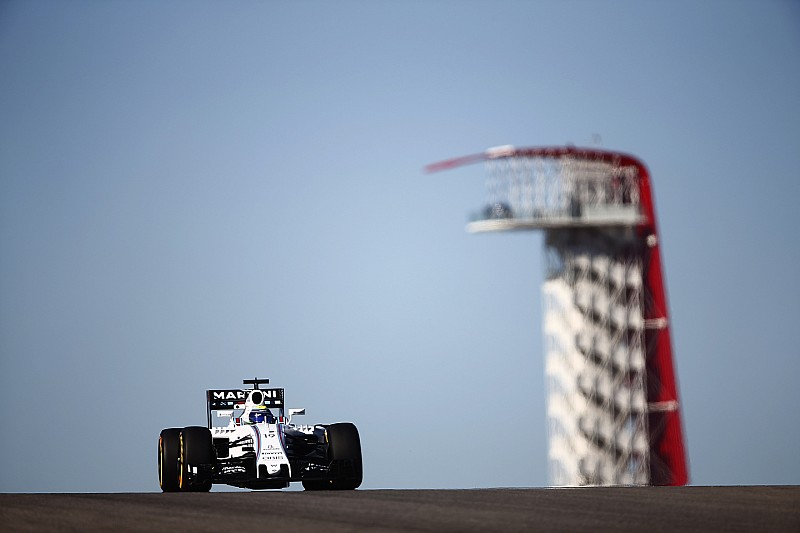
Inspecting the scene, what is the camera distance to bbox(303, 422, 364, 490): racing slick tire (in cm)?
2339

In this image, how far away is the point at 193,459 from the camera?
22516 millimetres

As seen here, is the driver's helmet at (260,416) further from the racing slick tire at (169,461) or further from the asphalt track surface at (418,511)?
the asphalt track surface at (418,511)

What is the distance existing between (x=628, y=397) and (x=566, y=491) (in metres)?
45.8

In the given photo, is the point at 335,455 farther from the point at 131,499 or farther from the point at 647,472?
the point at 647,472

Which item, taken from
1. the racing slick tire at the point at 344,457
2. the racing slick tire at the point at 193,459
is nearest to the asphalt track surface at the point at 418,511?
the racing slick tire at the point at 193,459

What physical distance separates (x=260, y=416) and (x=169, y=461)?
212 centimetres

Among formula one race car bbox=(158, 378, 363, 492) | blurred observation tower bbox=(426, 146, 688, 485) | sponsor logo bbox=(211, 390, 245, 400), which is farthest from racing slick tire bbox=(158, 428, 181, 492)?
blurred observation tower bbox=(426, 146, 688, 485)

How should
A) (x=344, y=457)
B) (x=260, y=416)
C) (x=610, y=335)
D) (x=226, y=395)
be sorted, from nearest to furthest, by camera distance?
(x=344, y=457) → (x=260, y=416) → (x=226, y=395) → (x=610, y=335)

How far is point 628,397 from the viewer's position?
2544 inches

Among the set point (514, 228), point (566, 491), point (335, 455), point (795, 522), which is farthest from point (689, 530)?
point (514, 228)

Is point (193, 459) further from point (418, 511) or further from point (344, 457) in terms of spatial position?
point (418, 511)

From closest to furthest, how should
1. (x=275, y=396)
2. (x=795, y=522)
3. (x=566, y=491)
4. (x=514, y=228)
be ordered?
(x=795, y=522)
(x=566, y=491)
(x=275, y=396)
(x=514, y=228)

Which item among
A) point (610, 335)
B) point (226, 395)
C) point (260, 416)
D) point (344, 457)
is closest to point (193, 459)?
point (260, 416)

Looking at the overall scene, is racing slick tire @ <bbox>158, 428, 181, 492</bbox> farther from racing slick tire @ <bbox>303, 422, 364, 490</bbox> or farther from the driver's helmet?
racing slick tire @ <bbox>303, 422, 364, 490</bbox>
